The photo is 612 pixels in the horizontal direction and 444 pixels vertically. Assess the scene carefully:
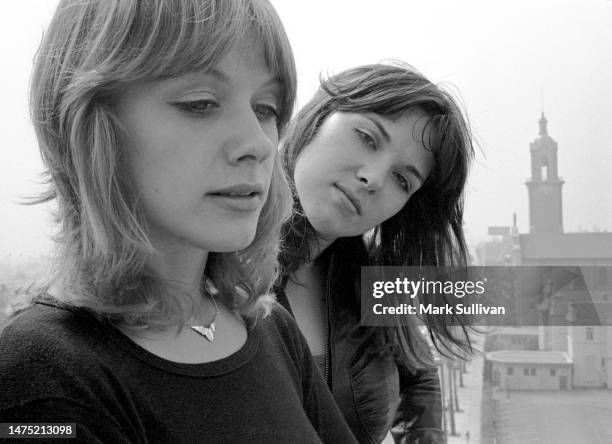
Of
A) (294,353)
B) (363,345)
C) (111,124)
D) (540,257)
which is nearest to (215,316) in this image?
(294,353)

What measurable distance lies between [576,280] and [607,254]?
10 centimetres

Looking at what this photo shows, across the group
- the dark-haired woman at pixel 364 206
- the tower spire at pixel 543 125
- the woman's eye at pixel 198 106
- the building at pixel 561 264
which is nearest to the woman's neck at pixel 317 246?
the dark-haired woman at pixel 364 206

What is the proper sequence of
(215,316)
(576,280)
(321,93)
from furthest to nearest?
(576,280) → (321,93) → (215,316)

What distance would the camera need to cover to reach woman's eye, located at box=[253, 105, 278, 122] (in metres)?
0.55

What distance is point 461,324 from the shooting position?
49.6 inches

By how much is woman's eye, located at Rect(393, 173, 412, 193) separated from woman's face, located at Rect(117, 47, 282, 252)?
0.54 meters

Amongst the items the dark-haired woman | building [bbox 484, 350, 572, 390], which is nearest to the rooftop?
building [bbox 484, 350, 572, 390]

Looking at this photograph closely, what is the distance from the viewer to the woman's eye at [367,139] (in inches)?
39.4

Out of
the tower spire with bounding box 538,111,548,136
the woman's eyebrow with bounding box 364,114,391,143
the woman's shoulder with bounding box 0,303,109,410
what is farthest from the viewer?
the tower spire with bounding box 538,111,548,136

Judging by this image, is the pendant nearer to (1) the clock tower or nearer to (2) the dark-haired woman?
(2) the dark-haired woman

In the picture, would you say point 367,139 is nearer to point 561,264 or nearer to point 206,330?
point 206,330

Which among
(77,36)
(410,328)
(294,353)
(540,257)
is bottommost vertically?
(294,353)

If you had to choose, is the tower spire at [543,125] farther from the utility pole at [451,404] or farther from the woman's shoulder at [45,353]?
the woman's shoulder at [45,353]

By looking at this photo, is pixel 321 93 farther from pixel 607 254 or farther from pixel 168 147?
pixel 607 254
